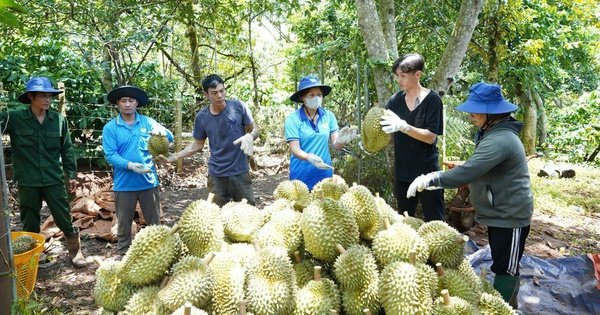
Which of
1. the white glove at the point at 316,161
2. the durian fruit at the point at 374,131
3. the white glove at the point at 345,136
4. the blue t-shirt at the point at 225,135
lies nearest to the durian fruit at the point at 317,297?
the white glove at the point at 316,161

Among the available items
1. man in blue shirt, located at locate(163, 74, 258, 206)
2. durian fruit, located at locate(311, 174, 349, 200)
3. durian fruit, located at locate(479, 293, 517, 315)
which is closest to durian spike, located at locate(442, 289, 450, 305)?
durian fruit, located at locate(479, 293, 517, 315)

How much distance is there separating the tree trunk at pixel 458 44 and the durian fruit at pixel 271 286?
395 cm

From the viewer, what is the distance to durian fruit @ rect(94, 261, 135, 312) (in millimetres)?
1939

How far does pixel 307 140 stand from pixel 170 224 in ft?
10.6

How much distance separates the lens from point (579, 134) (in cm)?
1327

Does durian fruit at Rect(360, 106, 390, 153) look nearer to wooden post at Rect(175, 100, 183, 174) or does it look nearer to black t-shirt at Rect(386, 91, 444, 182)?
black t-shirt at Rect(386, 91, 444, 182)

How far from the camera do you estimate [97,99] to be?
803 centimetres

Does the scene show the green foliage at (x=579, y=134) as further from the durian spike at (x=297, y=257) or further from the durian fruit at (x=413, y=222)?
the durian spike at (x=297, y=257)

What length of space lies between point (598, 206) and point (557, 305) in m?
4.80

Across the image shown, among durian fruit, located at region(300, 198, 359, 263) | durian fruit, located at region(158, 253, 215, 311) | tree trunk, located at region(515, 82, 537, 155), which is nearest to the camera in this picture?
durian fruit, located at region(158, 253, 215, 311)

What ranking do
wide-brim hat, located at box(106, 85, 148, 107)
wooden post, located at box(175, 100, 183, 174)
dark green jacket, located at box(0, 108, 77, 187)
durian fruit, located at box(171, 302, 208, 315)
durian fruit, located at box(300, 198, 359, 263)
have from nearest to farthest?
1. durian fruit, located at box(171, 302, 208, 315)
2. durian fruit, located at box(300, 198, 359, 263)
3. wide-brim hat, located at box(106, 85, 148, 107)
4. dark green jacket, located at box(0, 108, 77, 187)
5. wooden post, located at box(175, 100, 183, 174)

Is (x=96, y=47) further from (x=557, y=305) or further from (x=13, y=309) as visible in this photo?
(x=557, y=305)

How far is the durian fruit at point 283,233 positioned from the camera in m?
2.15

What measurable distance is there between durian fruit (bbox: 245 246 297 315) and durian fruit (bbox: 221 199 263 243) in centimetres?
32
